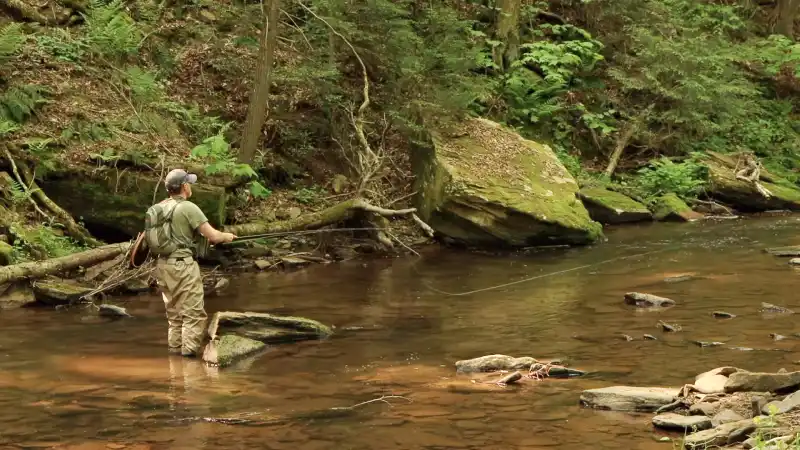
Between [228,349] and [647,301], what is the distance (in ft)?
16.4

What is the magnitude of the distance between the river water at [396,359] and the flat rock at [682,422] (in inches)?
3.7

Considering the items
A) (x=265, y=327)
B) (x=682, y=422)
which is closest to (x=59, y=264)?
(x=265, y=327)

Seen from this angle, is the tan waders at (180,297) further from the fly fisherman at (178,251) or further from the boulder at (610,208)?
the boulder at (610,208)

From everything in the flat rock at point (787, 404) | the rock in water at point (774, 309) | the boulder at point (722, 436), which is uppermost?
the flat rock at point (787, 404)

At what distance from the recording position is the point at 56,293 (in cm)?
1023

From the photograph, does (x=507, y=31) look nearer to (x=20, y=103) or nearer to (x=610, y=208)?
(x=610, y=208)

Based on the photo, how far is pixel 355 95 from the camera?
1661 centimetres

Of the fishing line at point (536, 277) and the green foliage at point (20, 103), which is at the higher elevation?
the green foliage at point (20, 103)

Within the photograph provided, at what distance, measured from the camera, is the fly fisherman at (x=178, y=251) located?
8.00 metres

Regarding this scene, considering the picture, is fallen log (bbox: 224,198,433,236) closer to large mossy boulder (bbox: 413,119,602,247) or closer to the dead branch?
large mossy boulder (bbox: 413,119,602,247)

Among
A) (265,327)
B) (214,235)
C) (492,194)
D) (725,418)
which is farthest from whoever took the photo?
(492,194)

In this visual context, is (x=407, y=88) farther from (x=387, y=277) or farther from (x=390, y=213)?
(x=387, y=277)

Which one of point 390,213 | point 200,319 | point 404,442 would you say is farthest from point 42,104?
point 404,442

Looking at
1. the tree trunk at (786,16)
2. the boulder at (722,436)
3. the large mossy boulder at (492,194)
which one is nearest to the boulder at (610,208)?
the large mossy boulder at (492,194)
